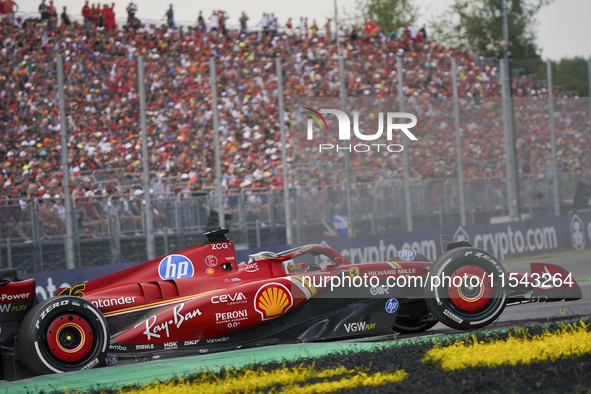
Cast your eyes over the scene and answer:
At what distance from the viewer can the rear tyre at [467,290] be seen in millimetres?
7020

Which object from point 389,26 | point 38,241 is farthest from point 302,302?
point 389,26

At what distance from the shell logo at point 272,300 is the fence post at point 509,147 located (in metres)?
11.1

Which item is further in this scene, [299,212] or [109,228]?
[299,212]

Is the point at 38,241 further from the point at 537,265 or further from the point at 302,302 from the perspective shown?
the point at 537,265

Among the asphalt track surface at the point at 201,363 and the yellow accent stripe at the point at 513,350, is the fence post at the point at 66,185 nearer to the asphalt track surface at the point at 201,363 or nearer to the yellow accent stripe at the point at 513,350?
the asphalt track surface at the point at 201,363

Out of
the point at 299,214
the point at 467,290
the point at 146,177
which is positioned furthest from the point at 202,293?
the point at 299,214

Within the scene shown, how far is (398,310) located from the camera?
23.9 feet

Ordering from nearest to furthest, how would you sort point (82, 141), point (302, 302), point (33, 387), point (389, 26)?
1. point (33, 387)
2. point (302, 302)
3. point (82, 141)
4. point (389, 26)

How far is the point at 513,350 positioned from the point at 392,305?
1.78 metres

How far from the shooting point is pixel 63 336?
6.25m

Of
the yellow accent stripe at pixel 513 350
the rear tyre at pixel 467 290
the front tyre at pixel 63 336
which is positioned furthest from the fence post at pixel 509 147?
the front tyre at pixel 63 336

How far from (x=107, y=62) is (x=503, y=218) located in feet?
31.2

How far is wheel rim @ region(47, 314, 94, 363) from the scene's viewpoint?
618cm

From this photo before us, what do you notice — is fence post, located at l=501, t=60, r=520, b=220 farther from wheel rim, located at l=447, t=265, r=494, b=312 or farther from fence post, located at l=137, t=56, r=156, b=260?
wheel rim, located at l=447, t=265, r=494, b=312
